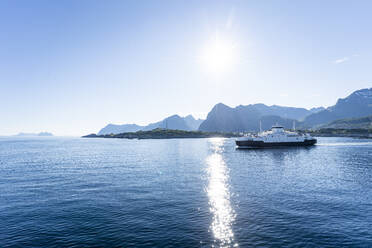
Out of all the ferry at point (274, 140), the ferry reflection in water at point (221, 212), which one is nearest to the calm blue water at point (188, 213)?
the ferry reflection in water at point (221, 212)

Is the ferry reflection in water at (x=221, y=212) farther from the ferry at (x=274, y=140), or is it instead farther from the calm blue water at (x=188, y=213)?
the ferry at (x=274, y=140)

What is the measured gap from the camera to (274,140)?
406 feet

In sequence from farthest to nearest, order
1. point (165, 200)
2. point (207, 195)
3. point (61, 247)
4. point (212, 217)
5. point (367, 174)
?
1. point (367, 174)
2. point (207, 195)
3. point (165, 200)
4. point (212, 217)
5. point (61, 247)

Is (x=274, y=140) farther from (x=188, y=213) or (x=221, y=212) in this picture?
(x=188, y=213)

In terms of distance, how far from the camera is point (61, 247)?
18.0 m

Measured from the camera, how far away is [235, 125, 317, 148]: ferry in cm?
12094

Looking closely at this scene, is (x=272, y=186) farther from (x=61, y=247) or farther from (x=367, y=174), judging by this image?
(x=61, y=247)

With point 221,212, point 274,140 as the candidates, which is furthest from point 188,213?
point 274,140

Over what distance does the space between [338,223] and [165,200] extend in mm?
20857

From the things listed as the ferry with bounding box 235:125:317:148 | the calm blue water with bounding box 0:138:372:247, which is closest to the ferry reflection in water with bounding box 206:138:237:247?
the calm blue water with bounding box 0:138:372:247

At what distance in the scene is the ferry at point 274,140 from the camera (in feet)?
397

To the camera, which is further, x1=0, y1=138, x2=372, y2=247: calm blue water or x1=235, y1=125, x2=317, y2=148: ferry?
x1=235, y1=125, x2=317, y2=148: ferry

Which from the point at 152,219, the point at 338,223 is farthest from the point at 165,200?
the point at 338,223

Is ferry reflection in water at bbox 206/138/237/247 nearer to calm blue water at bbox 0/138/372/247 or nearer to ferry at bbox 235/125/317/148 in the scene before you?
calm blue water at bbox 0/138/372/247
